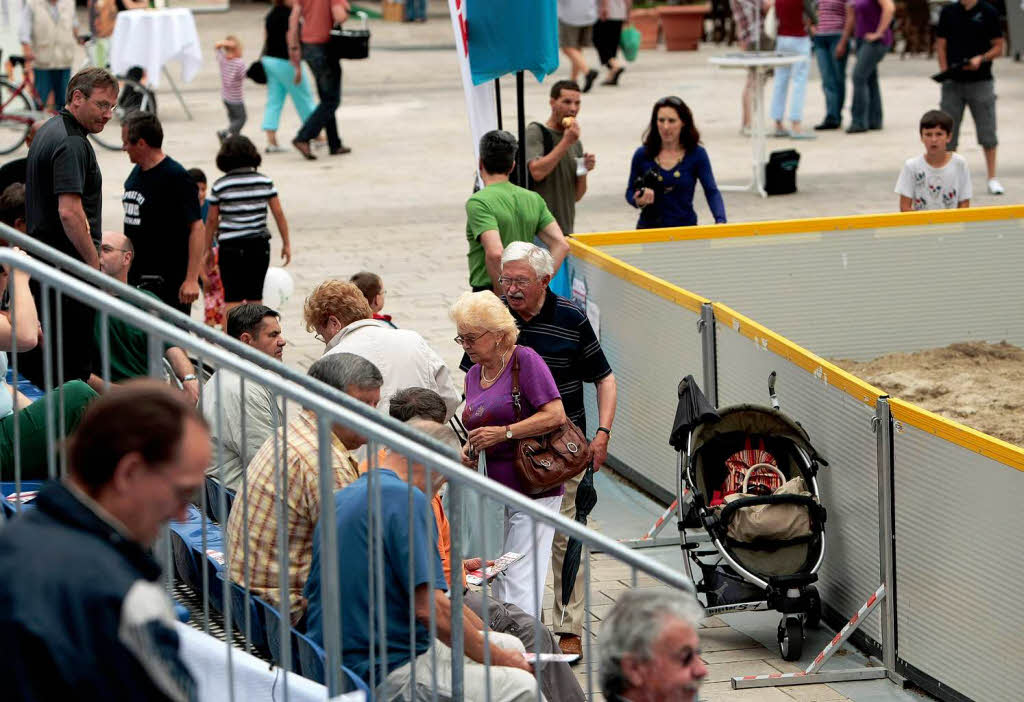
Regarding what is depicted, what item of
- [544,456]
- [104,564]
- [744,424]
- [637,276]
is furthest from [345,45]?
[104,564]

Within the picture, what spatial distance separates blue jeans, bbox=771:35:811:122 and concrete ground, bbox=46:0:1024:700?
0.47m

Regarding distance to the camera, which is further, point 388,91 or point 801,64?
point 388,91

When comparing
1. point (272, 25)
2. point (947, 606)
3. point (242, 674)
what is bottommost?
point (947, 606)

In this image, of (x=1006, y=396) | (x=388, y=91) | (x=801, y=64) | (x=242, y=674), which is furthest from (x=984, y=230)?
(x=388, y=91)

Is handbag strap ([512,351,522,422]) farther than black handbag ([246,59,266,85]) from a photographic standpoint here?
No

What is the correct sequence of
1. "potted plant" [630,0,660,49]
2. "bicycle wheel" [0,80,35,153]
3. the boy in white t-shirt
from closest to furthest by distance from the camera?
the boy in white t-shirt
"bicycle wheel" [0,80,35,153]
"potted plant" [630,0,660,49]

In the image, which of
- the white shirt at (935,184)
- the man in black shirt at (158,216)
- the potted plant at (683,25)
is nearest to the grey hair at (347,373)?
the man in black shirt at (158,216)

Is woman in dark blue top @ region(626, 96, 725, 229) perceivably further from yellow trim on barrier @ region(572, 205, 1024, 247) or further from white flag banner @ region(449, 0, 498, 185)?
white flag banner @ region(449, 0, 498, 185)

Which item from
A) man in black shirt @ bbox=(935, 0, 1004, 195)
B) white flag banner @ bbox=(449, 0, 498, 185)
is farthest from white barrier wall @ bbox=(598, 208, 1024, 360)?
man in black shirt @ bbox=(935, 0, 1004, 195)

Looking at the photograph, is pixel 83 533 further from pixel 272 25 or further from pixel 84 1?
pixel 84 1

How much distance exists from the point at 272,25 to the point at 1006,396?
38.5 feet

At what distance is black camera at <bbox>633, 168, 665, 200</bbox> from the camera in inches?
393

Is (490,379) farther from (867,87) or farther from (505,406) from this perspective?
(867,87)

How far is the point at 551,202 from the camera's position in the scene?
991 centimetres
